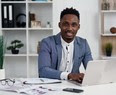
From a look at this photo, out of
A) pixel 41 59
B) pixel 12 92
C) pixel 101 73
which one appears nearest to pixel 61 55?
pixel 41 59

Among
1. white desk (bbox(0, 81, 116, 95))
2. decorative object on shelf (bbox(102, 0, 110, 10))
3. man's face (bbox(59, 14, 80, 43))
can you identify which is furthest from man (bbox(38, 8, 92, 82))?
decorative object on shelf (bbox(102, 0, 110, 10))

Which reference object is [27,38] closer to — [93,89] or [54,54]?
[54,54]

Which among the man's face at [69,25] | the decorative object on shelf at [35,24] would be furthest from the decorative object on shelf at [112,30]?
the man's face at [69,25]

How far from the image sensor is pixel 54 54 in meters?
2.45

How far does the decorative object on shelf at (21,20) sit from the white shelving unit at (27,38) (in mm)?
58

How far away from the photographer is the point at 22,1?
3922 millimetres

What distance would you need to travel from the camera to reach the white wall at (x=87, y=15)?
13.7 ft

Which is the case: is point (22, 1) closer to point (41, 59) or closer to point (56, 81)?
point (41, 59)

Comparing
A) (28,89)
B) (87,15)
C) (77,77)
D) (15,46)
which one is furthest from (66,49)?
(87,15)

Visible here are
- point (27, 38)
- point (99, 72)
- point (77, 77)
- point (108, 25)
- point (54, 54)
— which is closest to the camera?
point (99, 72)

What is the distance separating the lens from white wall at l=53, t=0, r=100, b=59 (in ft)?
13.7

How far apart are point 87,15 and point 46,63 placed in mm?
2067

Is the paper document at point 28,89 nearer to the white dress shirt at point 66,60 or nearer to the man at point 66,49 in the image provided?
the man at point 66,49

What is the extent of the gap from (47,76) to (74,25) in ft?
1.95
